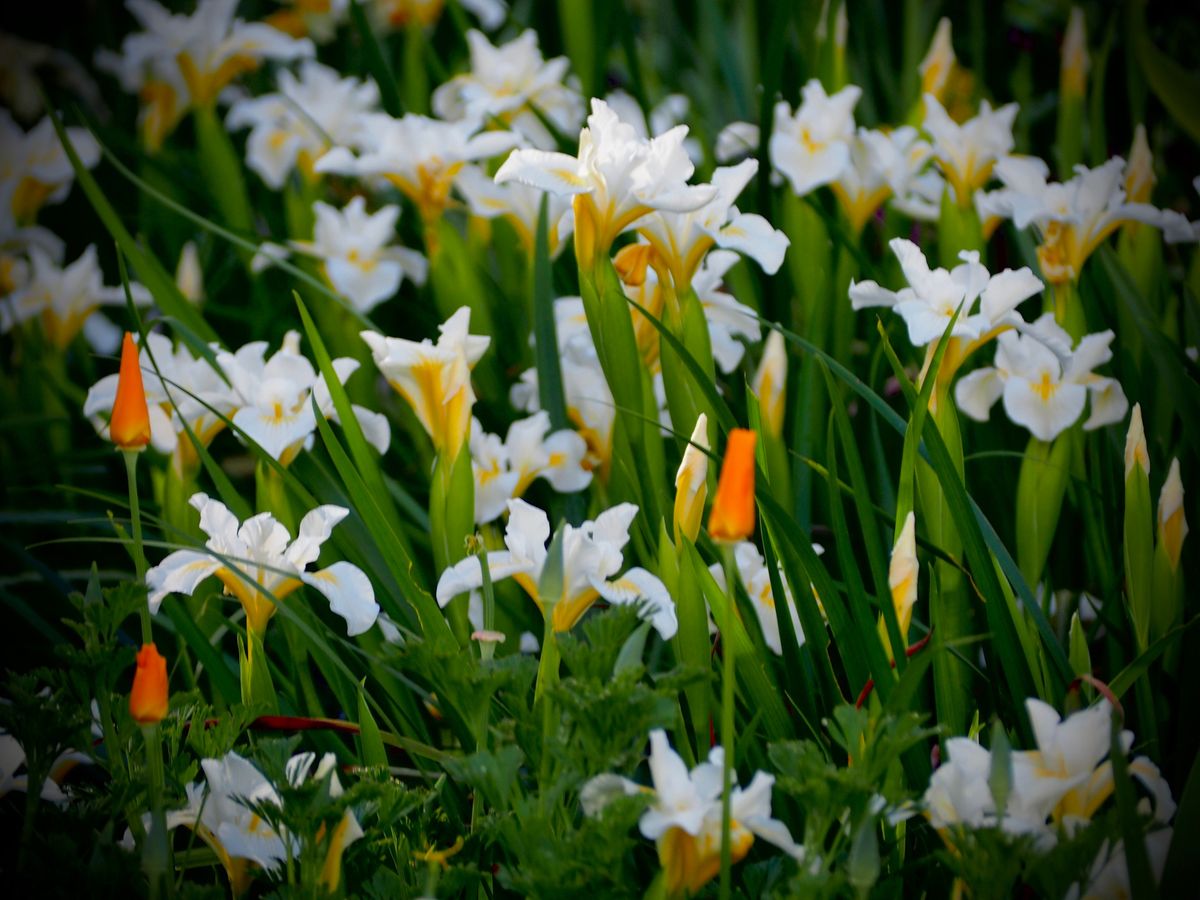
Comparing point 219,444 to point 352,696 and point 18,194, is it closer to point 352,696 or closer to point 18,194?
point 18,194

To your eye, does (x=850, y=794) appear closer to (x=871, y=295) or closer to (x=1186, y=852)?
(x=1186, y=852)

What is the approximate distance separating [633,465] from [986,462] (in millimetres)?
537

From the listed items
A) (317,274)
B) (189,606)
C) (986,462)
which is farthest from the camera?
(317,274)

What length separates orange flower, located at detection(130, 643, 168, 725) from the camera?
83cm

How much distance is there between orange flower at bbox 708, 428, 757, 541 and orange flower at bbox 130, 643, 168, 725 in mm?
437

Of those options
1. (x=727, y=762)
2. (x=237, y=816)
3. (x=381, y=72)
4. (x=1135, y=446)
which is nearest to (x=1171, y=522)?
(x=1135, y=446)

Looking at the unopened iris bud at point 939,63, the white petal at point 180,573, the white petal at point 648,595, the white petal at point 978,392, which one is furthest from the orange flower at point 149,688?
the unopened iris bud at point 939,63

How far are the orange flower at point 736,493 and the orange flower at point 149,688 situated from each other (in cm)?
44

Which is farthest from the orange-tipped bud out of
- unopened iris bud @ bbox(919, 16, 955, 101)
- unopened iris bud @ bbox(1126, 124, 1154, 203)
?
unopened iris bud @ bbox(919, 16, 955, 101)

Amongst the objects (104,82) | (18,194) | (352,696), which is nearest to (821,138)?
(352,696)

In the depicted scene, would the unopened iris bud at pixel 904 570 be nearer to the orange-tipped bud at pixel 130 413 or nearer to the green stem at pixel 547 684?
the green stem at pixel 547 684

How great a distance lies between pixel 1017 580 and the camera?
3.69 feet

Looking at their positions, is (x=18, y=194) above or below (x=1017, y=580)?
above

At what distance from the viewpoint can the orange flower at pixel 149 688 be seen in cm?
83
